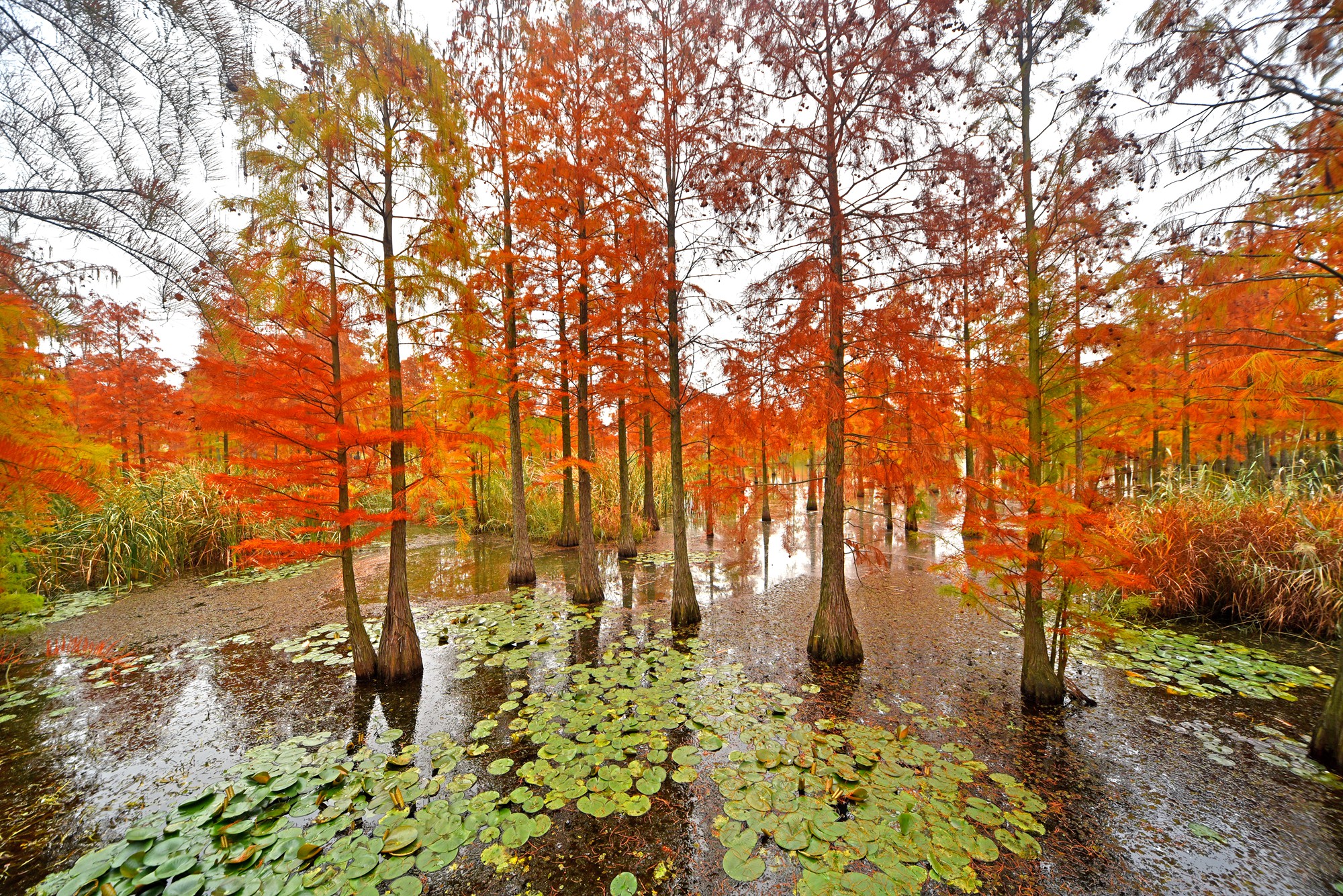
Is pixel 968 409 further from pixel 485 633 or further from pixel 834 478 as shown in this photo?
pixel 485 633

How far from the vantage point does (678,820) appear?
3221 millimetres

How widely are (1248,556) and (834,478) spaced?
6720 mm

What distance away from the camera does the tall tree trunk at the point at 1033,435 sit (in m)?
4.40

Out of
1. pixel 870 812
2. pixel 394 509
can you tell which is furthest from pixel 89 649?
pixel 870 812

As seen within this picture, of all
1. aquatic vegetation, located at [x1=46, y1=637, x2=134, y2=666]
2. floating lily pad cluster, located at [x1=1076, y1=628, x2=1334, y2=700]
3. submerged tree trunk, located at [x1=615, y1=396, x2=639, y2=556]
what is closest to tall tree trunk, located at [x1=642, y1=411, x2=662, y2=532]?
submerged tree trunk, located at [x1=615, y1=396, x2=639, y2=556]

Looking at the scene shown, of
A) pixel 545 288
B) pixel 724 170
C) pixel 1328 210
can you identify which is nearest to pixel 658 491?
pixel 545 288

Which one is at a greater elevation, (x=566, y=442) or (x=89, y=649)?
(x=566, y=442)

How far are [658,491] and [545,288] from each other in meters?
10.5

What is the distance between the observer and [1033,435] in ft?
14.8

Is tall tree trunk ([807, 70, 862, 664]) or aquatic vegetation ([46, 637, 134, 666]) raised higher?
tall tree trunk ([807, 70, 862, 664])

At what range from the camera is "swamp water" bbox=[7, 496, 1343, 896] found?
277cm

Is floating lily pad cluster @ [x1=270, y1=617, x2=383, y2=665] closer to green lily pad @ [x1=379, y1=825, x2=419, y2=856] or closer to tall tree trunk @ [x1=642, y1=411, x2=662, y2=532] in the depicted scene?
green lily pad @ [x1=379, y1=825, x2=419, y2=856]

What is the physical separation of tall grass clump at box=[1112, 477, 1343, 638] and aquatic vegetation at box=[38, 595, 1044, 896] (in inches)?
199

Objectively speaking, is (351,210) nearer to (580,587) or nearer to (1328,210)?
(580,587)
